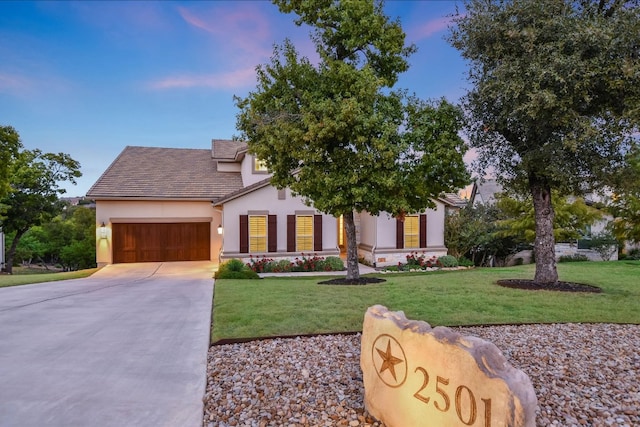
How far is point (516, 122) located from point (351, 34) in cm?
520

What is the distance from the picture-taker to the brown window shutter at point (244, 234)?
17.5 m

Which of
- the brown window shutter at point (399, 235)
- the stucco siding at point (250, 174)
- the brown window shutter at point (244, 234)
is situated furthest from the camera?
the stucco siding at point (250, 174)

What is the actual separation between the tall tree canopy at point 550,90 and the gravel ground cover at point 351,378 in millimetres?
4847

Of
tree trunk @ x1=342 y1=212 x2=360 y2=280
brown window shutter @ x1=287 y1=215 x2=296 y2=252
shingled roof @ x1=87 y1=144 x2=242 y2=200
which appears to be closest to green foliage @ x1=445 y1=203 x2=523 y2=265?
brown window shutter @ x1=287 y1=215 x2=296 y2=252

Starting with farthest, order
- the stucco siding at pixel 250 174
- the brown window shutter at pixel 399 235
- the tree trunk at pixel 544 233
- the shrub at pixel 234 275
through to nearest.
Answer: the stucco siding at pixel 250 174 < the brown window shutter at pixel 399 235 < the shrub at pixel 234 275 < the tree trunk at pixel 544 233

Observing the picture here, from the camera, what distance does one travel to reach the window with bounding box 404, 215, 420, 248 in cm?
1925

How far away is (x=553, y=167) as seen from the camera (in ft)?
30.8

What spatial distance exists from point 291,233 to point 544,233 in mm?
10362

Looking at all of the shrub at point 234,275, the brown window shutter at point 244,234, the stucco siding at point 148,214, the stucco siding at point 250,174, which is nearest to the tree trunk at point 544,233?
the shrub at point 234,275

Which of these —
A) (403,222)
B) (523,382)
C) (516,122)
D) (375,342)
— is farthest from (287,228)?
(523,382)

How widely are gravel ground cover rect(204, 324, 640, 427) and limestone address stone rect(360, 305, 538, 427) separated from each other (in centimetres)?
47

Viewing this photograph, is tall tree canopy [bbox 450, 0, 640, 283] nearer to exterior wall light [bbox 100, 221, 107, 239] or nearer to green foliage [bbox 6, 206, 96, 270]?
exterior wall light [bbox 100, 221, 107, 239]

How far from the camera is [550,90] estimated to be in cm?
891

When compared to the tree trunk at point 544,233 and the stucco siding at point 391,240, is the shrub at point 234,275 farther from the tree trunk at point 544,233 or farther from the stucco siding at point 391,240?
the tree trunk at point 544,233
